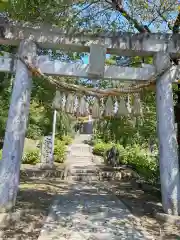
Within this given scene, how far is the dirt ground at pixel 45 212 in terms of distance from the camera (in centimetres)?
409

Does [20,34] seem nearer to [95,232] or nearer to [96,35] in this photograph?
[96,35]

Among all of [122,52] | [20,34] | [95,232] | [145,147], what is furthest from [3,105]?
[145,147]

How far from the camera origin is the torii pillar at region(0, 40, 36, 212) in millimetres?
4918

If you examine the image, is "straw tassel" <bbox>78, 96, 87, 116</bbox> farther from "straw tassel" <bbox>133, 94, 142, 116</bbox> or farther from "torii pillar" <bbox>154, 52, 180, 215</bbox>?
"torii pillar" <bbox>154, 52, 180, 215</bbox>

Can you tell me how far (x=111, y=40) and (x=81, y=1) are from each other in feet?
5.08

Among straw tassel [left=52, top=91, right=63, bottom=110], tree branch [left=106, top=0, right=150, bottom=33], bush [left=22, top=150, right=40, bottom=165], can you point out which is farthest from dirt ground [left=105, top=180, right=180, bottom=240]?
bush [left=22, top=150, right=40, bottom=165]

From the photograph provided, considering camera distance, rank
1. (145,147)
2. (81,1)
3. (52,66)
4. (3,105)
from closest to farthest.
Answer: (52,66), (81,1), (3,105), (145,147)

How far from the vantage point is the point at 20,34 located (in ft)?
17.9

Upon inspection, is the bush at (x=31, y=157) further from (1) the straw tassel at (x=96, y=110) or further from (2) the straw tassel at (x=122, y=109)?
(2) the straw tassel at (x=122, y=109)

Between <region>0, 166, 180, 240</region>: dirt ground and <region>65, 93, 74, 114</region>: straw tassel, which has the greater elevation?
<region>65, 93, 74, 114</region>: straw tassel

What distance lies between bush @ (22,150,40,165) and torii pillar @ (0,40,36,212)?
1037cm

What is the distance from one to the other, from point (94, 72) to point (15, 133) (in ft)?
6.75

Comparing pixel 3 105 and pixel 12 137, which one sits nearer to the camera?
pixel 12 137

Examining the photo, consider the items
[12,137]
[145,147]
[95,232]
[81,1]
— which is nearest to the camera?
[95,232]
